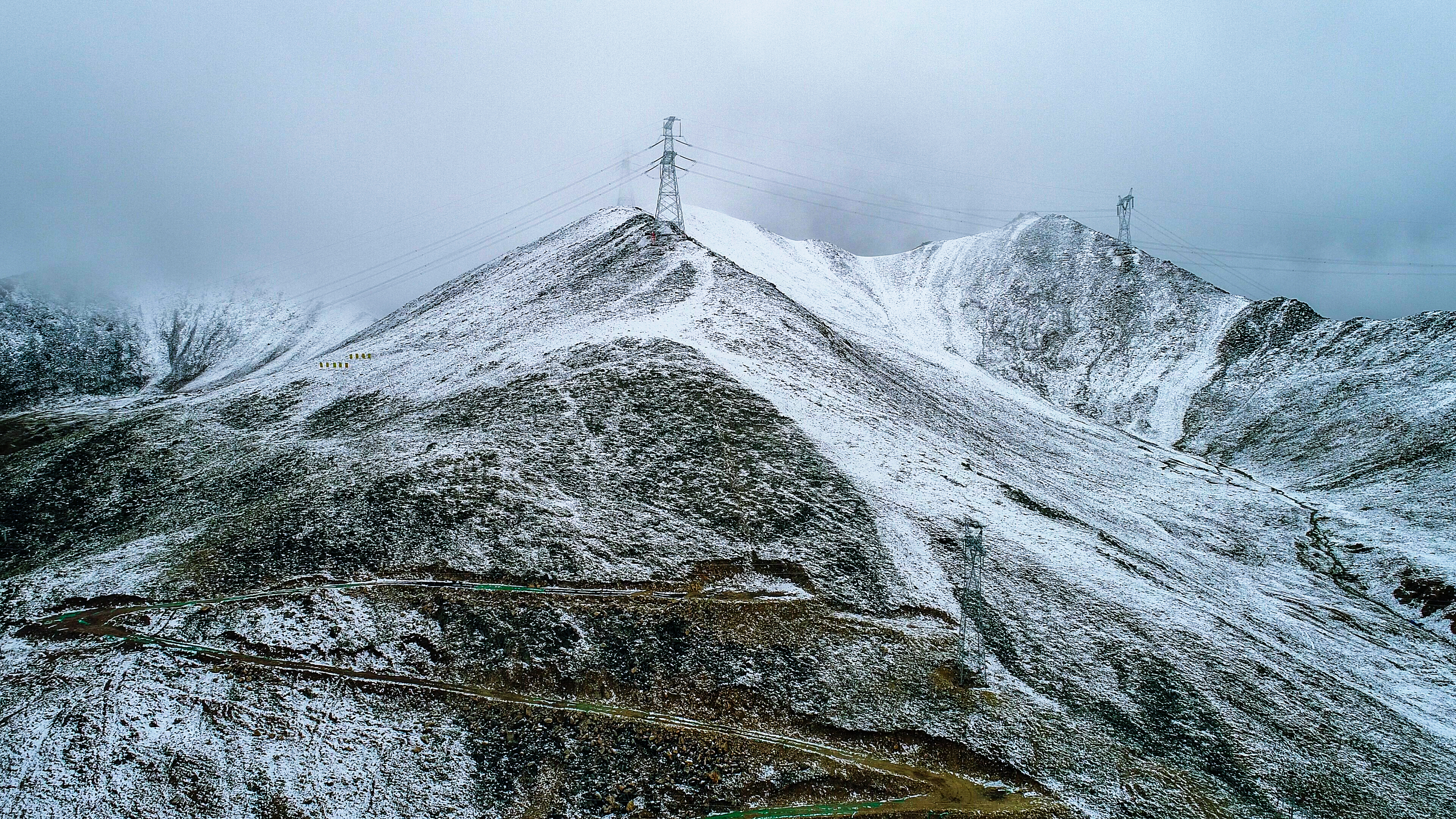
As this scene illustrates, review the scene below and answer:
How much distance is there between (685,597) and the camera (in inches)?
1104

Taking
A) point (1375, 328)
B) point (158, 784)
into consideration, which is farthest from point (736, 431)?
point (1375, 328)

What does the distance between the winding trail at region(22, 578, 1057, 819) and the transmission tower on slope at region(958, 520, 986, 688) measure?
4858 mm

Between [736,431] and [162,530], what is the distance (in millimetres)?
28974

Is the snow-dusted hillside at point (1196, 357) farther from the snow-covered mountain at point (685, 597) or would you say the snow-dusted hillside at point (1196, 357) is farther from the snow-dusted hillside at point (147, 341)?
the snow-dusted hillside at point (147, 341)

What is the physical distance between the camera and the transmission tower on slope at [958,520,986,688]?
25766 mm

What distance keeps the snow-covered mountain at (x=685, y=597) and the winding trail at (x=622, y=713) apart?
136mm

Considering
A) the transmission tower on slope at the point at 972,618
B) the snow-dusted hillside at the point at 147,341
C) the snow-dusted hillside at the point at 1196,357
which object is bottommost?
the snow-dusted hillside at the point at 147,341

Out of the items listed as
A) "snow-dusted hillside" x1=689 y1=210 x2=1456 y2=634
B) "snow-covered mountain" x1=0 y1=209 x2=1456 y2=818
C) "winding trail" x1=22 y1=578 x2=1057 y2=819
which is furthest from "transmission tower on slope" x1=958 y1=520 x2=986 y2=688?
"snow-dusted hillside" x1=689 y1=210 x2=1456 y2=634

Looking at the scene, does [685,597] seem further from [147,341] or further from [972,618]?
[147,341]

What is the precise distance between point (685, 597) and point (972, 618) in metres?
12.6

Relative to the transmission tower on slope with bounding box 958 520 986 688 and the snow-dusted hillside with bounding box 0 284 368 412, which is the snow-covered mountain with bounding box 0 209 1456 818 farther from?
the snow-dusted hillside with bounding box 0 284 368 412

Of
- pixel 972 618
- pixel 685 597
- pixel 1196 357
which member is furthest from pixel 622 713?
pixel 1196 357

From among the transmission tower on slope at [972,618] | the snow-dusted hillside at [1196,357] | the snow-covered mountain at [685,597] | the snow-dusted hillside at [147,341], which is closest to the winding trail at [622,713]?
the snow-covered mountain at [685,597]

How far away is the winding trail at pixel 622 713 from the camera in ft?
66.8
